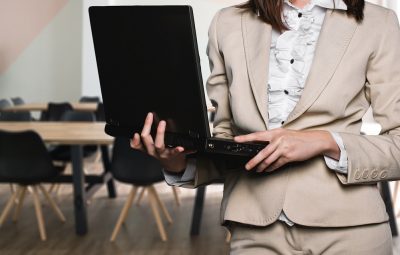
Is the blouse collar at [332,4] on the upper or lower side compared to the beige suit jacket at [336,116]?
upper

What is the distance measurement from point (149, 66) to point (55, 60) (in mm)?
8929

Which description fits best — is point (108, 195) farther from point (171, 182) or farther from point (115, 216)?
point (171, 182)

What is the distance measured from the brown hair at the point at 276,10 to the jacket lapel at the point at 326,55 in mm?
19

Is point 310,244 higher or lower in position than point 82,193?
higher

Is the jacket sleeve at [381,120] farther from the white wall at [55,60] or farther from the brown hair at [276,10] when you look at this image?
the white wall at [55,60]

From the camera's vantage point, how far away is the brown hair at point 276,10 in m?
1.21

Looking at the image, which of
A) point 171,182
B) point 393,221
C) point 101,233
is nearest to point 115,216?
point 101,233

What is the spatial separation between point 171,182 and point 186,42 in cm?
39

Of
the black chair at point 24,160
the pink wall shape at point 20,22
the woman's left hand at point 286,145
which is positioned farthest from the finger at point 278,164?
the pink wall shape at point 20,22

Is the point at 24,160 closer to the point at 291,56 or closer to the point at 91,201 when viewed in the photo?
the point at 91,201

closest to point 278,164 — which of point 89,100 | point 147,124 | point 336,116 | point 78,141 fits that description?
point 336,116

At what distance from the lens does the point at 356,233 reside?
1.15m

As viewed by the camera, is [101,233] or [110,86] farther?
[101,233]

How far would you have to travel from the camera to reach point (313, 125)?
1170mm
